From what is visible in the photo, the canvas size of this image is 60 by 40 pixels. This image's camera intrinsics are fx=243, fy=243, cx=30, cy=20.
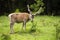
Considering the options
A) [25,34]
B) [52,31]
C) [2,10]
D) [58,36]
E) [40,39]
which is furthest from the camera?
[2,10]

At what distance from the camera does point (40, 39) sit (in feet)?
38.3

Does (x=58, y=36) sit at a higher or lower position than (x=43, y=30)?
higher

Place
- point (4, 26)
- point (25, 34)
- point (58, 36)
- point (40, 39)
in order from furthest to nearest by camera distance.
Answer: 1. point (4, 26)
2. point (25, 34)
3. point (40, 39)
4. point (58, 36)

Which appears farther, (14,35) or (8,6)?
(8,6)

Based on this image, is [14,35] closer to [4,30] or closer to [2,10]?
[4,30]

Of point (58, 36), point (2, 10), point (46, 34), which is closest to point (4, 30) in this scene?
point (46, 34)

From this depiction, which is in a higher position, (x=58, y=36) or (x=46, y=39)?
(x=58, y=36)

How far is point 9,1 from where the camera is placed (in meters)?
23.2

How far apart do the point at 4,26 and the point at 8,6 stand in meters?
7.90

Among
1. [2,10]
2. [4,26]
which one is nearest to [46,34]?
[4,26]

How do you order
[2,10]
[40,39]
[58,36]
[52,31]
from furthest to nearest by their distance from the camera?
1. [2,10]
2. [52,31]
3. [40,39]
4. [58,36]

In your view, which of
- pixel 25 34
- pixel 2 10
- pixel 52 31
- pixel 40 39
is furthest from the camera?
pixel 2 10

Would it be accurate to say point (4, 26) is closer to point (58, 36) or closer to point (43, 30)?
point (43, 30)

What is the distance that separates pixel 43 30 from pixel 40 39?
8.02 feet
